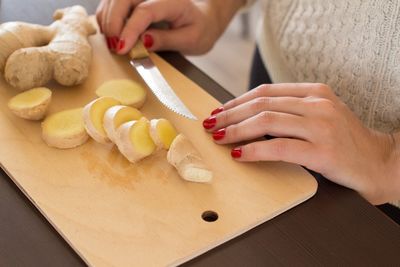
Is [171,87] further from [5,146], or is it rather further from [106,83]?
[5,146]

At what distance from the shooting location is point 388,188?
2.33 feet

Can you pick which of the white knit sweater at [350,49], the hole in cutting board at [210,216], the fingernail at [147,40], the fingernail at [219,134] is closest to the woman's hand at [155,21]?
the fingernail at [147,40]

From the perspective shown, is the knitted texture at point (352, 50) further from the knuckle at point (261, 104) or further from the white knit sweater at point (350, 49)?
the knuckle at point (261, 104)

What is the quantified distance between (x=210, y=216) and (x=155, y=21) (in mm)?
397

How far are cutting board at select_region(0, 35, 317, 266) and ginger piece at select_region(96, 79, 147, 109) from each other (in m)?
0.06

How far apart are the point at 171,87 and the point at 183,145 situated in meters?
0.17

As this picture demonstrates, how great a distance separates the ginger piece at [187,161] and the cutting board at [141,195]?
1 centimetres

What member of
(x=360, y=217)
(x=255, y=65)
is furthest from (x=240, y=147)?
(x=255, y=65)

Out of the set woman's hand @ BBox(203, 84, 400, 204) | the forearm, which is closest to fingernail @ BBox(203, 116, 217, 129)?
woman's hand @ BBox(203, 84, 400, 204)

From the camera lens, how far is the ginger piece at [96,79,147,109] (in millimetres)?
750

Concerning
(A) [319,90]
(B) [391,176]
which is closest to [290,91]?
(A) [319,90]

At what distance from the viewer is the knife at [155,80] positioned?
740 millimetres

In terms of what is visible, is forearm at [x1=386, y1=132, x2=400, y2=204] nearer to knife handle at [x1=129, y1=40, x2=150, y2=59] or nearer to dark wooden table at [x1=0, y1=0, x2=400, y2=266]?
dark wooden table at [x1=0, y1=0, x2=400, y2=266]

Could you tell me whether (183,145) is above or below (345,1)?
below
